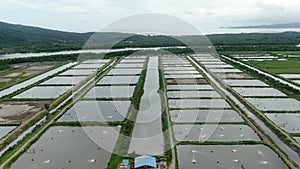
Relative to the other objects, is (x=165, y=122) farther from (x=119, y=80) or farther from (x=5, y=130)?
(x=119, y=80)

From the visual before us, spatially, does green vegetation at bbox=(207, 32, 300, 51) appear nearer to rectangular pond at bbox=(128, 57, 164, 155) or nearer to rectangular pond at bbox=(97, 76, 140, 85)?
rectangular pond at bbox=(97, 76, 140, 85)

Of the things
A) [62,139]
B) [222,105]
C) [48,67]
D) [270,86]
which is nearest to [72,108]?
[62,139]

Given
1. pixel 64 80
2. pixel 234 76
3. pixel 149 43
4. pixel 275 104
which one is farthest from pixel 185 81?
pixel 149 43

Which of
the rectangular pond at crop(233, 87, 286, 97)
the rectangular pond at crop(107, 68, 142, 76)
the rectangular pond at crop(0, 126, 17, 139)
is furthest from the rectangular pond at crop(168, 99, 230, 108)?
the rectangular pond at crop(107, 68, 142, 76)

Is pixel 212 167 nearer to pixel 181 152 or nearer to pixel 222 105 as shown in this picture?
pixel 181 152

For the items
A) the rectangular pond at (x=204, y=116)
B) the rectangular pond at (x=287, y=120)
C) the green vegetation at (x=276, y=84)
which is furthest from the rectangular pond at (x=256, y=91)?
the rectangular pond at (x=204, y=116)

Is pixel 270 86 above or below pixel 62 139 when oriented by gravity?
above
